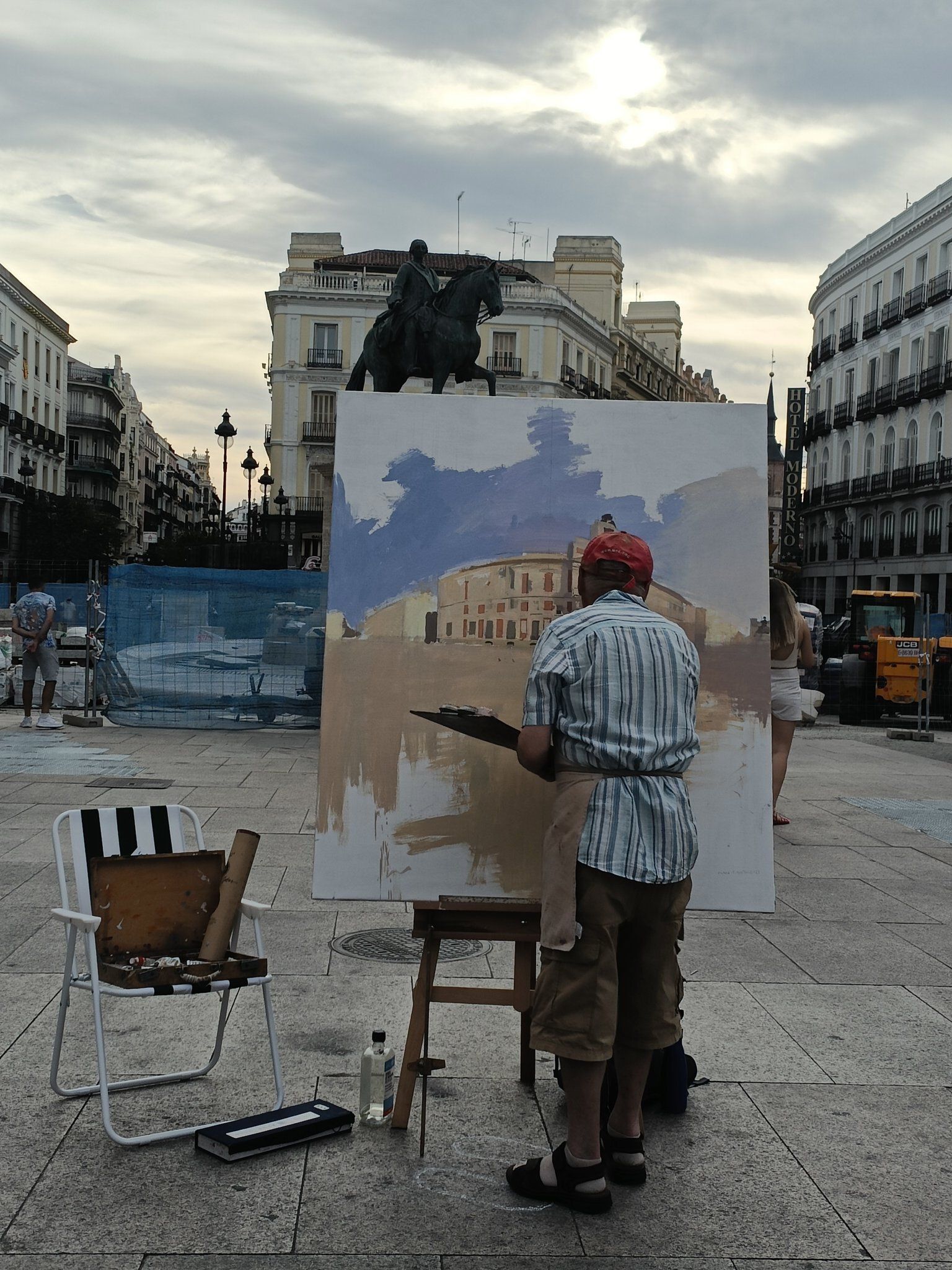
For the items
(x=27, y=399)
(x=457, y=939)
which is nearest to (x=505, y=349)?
(x=27, y=399)

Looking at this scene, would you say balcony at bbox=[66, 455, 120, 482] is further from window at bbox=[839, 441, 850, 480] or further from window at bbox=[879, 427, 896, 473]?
window at bbox=[879, 427, 896, 473]

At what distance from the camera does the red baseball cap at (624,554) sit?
11.9 feet

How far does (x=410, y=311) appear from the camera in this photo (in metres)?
11.9

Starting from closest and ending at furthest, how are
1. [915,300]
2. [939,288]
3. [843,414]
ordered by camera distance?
[939,288], [915,300], [843,414]

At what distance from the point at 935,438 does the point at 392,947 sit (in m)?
46.7

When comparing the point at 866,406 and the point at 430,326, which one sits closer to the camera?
the point at 430,326

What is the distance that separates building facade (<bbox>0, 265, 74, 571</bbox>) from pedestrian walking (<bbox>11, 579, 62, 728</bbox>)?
158 ft

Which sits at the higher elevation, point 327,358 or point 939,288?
point 939,288

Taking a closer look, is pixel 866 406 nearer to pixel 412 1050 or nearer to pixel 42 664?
pixel 42 664

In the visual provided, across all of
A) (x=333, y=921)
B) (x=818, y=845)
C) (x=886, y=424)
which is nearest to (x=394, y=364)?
(x=818, y=845)

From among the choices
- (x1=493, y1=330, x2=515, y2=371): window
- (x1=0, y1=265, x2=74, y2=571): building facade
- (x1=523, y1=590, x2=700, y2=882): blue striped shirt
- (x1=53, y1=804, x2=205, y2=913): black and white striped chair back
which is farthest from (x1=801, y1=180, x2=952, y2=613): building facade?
(x1=523, y1=590, x2=700, y2=882): blue striped shirt

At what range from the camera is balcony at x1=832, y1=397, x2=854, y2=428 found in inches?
2206

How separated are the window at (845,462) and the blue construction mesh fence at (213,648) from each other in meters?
44.6

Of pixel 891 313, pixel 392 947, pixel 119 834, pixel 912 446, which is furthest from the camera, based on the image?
pixel 891 313
